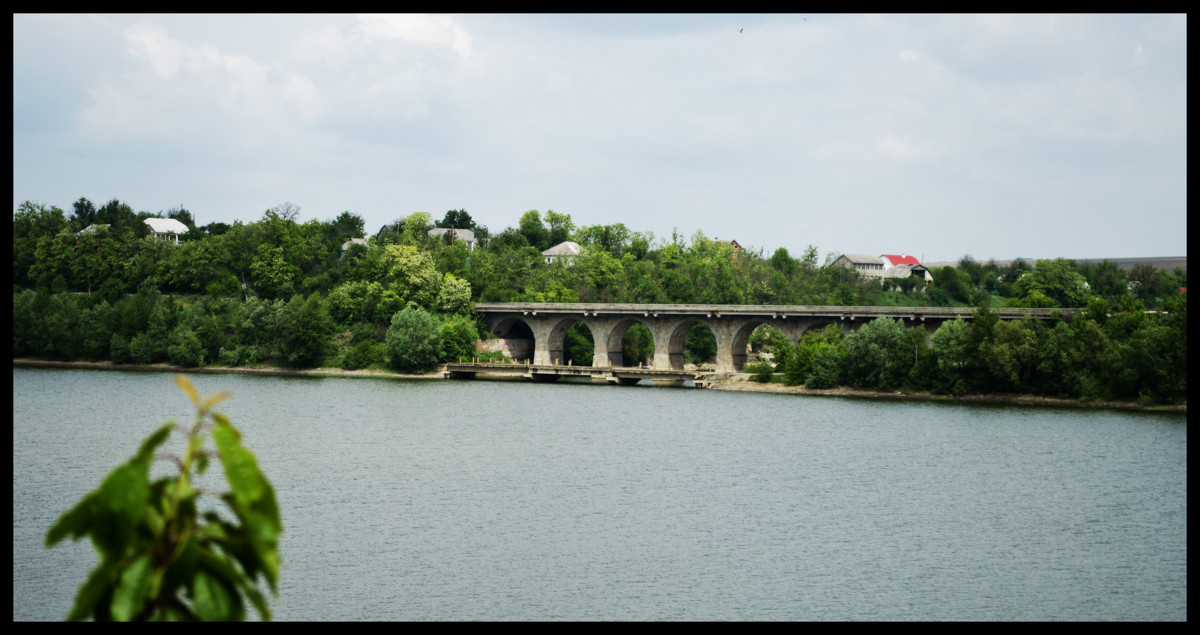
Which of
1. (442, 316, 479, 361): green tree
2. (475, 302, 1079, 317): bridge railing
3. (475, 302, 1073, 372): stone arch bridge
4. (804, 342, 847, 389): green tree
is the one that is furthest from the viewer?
(442, 316, 479, 361): green tree

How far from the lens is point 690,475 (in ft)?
92.7

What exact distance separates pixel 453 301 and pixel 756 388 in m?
24.3

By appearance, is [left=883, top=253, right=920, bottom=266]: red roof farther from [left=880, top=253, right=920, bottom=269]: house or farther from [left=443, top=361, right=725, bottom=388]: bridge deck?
[left=443, top=361, right=725, bottom=388]: bridge deck

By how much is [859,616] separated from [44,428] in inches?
1177

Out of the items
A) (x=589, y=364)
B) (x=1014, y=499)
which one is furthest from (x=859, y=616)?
(x=589, y=364)

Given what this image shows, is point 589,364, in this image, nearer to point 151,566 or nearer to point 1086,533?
point 1086,533

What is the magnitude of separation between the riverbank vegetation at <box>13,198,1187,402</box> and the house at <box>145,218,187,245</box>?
6.48 ft

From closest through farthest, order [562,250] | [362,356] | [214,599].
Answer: [214,599] → [362,356] → [562,250]

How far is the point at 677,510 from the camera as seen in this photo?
77.7 feet

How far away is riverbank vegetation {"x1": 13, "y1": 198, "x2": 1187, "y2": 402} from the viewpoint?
48.2 meters

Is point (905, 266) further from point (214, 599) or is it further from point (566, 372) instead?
point (214, 599)

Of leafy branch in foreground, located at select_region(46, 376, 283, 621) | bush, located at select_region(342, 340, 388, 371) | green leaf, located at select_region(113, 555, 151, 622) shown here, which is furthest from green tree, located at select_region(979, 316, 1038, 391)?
green leaf, located at select_region(113, 555, 151, 622)

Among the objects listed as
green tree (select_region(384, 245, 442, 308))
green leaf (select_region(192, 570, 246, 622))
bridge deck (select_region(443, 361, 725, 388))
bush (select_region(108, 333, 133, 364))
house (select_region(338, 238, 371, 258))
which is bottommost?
bridge deck (select_region(443, 361, 725, 388))

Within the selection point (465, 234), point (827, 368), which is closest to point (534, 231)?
point (465, 234)
